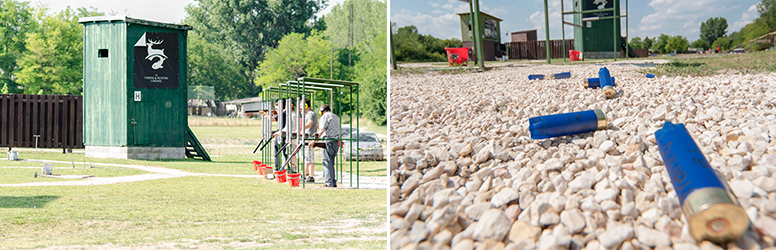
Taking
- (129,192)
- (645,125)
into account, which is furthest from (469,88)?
(129,192)

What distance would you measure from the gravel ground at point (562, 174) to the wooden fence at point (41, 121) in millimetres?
16576

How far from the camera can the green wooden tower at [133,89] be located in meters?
16.9

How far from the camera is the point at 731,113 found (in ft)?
15.0

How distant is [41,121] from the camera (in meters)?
18.2

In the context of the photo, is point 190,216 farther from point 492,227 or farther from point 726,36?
point 726,36

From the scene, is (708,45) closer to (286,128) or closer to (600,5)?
(600,5)

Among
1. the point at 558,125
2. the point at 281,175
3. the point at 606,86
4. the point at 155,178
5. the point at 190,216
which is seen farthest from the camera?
the point at 155,178

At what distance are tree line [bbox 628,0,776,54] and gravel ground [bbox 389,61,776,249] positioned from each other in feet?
35.4

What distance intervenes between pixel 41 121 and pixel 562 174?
62.9 feet

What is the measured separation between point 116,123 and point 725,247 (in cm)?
1737

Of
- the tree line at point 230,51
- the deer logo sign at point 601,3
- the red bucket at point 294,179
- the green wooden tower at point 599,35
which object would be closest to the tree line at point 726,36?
the deer logo sign at point 601,3

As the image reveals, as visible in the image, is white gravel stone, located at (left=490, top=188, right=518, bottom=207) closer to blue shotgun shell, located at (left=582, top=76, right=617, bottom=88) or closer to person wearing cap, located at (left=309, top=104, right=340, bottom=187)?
blue shotgun shell, located at (left=582, top=76, right=617, bottom=88)

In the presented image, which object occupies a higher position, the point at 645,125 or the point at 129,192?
the point at 645,125

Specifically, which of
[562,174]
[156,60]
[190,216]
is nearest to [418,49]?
[190,216]
